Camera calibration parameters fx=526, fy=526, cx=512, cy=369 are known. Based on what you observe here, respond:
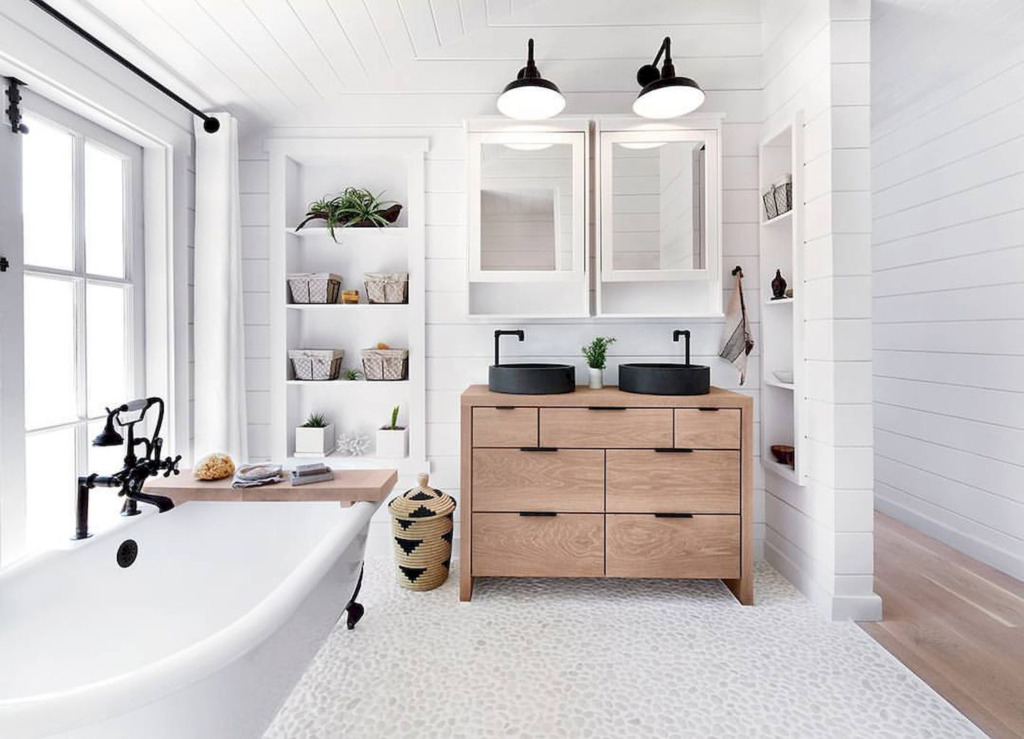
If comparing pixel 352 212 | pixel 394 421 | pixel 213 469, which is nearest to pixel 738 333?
pixel 394 421

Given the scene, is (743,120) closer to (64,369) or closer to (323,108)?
(323,108)

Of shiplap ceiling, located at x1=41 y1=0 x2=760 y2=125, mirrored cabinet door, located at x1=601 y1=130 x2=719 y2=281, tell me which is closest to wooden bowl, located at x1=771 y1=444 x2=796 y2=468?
mirrored cabinet door, located at x1=601 y1=130 x2=719 y2=281

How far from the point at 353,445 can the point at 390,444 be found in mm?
230

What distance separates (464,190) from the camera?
266 centimetres

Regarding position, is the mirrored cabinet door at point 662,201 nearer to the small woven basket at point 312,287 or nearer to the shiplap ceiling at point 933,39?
the shiplap ceiling at point 933,39

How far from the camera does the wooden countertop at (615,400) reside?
2.19 meters

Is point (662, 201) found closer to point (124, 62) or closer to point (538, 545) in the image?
point (538, 545)

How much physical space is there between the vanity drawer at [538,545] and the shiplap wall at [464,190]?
1.94ft

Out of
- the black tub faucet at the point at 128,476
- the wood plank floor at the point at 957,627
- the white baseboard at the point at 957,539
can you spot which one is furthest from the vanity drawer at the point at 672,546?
the black tub faucet at the point at 128,476

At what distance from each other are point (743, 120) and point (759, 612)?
7.49 ft

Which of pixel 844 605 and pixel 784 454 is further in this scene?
pixel 784 454

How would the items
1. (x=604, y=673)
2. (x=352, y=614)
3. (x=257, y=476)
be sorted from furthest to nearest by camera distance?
(x=352, y=614) < (x=257, y=476) < (x=604, y=673)

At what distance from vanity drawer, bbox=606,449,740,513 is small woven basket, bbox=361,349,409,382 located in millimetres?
1166

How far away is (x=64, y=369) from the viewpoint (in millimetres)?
1838
